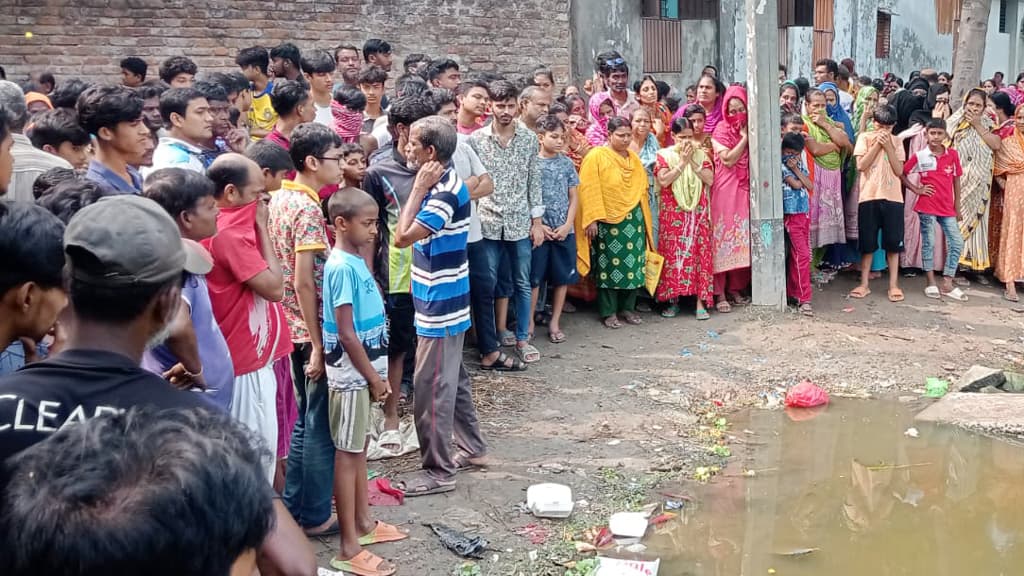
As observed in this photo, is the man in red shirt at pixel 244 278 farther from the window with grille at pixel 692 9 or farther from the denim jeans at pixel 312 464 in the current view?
the window with grille at pixel 692 9

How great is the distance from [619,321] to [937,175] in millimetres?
3349

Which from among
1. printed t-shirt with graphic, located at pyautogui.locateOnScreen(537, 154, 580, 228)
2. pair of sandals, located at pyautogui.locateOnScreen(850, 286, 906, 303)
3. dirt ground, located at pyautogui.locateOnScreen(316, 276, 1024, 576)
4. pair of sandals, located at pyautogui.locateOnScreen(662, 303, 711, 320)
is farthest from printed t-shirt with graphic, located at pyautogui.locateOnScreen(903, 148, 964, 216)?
printed t-shirt with graphic, located at pyautogui.locateOnScreen(537, 154, 580, 228)

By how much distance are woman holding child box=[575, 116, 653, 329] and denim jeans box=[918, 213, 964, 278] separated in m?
2.78

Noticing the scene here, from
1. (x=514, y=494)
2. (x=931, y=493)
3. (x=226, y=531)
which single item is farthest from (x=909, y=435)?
(x=226, y=531)

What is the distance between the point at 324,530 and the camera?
4.07m

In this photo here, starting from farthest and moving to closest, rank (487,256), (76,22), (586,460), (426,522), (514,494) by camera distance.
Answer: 1. (76,22)
2. (487,256)
3. (586,460)
4. (514,494)
5. (426,522)

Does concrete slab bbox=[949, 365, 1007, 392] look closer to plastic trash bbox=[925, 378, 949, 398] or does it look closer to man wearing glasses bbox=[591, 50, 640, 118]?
plastic trash bbox=[925, 378, 949, 398]

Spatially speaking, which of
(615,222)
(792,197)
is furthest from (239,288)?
(792,197)

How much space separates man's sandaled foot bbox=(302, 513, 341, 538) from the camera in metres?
4.05

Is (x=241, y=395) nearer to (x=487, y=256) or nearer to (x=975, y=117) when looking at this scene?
(x=487, y=256)

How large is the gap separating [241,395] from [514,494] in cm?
173

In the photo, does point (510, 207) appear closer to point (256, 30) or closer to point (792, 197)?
point (792, 197)

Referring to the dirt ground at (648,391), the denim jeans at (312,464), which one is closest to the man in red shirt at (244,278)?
the denim jeans at (312,464)

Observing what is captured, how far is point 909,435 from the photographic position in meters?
5.68
